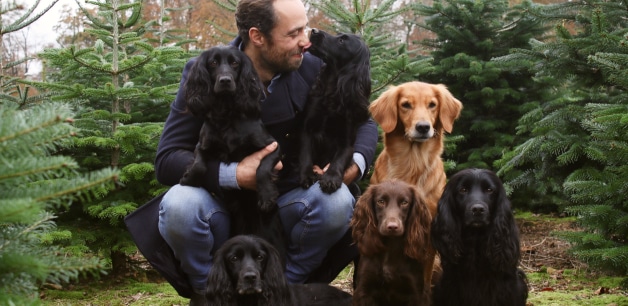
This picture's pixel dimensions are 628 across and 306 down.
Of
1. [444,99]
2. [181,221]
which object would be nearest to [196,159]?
[181,221]

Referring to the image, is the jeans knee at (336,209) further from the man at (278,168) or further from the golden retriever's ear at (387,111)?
the golden retriever's ear at (387,111)

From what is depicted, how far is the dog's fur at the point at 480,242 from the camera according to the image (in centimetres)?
317

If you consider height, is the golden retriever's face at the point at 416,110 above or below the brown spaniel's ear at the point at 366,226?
above

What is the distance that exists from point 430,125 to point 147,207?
1.69m

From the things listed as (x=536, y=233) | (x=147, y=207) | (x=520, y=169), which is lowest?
(x=536, y=233)

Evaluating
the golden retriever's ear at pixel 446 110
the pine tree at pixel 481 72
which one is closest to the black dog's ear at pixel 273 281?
the golden retriever's ear at pixel 446 110

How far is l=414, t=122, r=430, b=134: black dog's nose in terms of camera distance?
12.2ft

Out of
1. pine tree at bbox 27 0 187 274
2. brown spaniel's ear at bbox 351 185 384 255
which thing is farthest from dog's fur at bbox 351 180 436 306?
pine tree at bbox 27 0 187 274

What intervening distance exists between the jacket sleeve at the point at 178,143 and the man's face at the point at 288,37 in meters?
0.47

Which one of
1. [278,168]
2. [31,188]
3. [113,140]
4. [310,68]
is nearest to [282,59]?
[310,68]

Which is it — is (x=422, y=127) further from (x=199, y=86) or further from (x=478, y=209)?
(x=199, y=86)

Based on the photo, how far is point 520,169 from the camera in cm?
720

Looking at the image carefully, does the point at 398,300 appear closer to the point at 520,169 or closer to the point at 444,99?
the point at 444,99

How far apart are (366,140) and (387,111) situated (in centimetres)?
23
